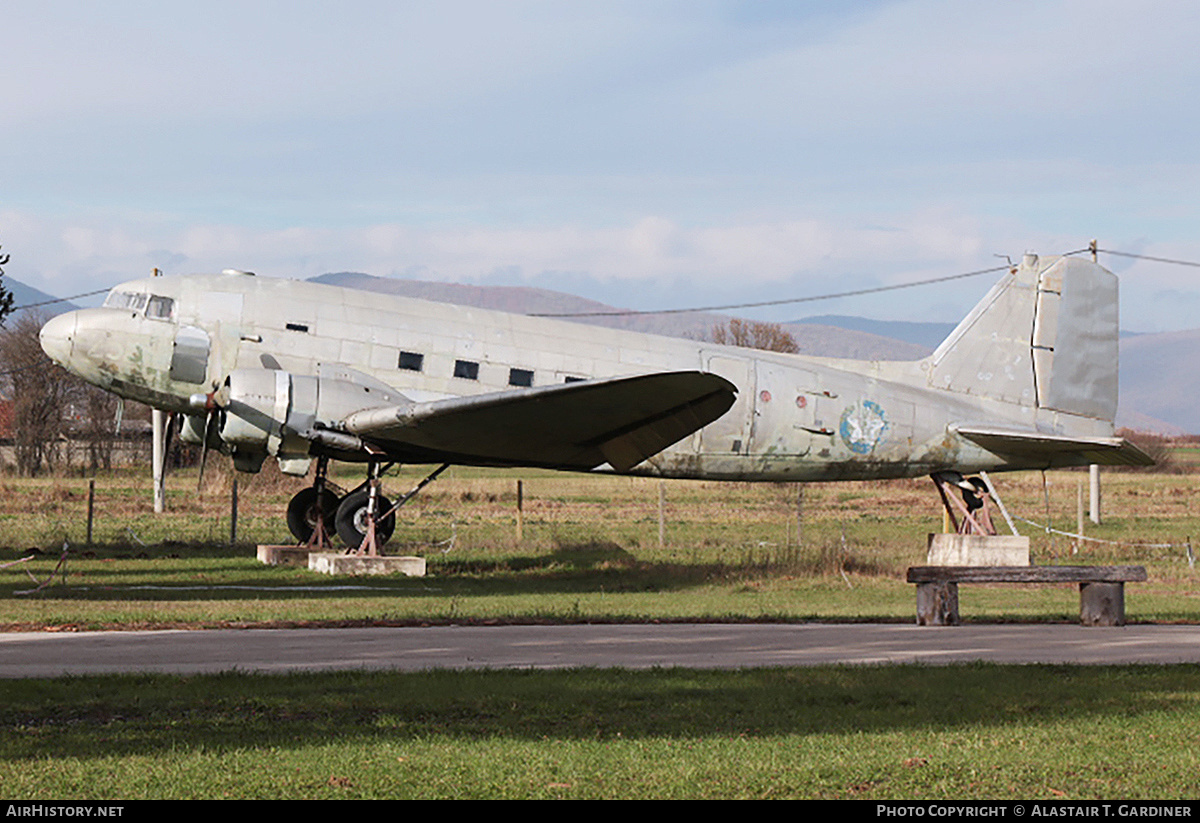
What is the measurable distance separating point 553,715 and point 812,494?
5672 cm

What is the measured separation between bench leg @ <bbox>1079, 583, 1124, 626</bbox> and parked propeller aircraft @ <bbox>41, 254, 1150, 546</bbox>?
6.47 metres

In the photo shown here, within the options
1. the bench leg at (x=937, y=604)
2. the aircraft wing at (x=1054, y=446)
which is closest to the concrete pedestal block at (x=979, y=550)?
the aircraft wing at (x=1054, y=446)

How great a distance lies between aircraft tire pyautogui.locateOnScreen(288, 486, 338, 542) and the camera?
30188 millimetres

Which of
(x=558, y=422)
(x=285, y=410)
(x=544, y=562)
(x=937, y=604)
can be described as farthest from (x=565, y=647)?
(x=544, y=562)

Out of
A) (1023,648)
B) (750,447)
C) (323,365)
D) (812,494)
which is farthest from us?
(812,494)

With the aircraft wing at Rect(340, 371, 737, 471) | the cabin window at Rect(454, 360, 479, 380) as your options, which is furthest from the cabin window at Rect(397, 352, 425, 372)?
the aircraft wing at Rect(340, 371, 737, 471)

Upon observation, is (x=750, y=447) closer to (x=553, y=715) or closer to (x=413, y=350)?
(x=413, y=350)

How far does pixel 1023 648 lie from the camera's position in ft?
51.5

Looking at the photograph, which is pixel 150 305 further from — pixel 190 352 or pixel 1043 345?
pixel 1043 345

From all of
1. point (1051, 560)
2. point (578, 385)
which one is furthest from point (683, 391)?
point (1051, 560)

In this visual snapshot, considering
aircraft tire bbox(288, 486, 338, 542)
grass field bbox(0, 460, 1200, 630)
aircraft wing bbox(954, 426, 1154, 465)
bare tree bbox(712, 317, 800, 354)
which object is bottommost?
grass field bbox(0, 460, 1200, 630)

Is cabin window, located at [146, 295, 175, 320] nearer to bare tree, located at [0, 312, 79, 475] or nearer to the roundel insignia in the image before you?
the roundel insignia

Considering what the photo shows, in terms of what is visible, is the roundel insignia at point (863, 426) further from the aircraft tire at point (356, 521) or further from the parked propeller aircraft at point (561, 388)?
the aircraft tire at point (356, 521)

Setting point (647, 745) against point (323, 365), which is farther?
point (323, 365)
